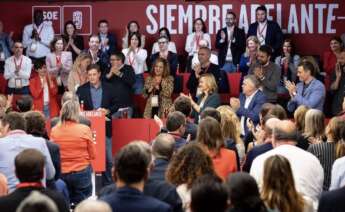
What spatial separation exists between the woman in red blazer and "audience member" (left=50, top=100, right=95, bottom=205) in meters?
5.66

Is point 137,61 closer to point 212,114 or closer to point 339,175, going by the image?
point 212,114

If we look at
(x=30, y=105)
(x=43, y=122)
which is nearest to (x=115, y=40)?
(x=30, y=105)

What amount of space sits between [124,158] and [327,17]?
1373cm

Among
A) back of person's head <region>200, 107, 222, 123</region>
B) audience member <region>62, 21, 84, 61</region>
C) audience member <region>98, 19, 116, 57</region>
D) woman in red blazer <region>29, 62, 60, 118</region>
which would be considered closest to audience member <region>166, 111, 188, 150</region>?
back of person's head <region>200, 107, 222, 123</region>

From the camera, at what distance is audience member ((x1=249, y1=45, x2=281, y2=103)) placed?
53.4ft

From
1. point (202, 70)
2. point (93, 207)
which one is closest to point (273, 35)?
point (202, 70)

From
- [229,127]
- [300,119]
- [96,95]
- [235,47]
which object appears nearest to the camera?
[229,127]

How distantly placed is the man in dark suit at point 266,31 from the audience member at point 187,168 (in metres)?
10.8

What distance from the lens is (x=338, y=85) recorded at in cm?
1703

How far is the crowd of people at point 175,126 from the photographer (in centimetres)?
714

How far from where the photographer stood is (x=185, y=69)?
19078 millimetres

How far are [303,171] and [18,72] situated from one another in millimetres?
10379

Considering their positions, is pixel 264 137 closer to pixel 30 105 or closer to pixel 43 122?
pixel 43 122

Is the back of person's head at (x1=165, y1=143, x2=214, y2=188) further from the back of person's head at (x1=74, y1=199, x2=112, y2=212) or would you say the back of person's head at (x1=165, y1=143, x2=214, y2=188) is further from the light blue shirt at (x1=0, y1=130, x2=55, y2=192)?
the back of person's head at (x1=74, y1=199, x2=112, y2=212)
